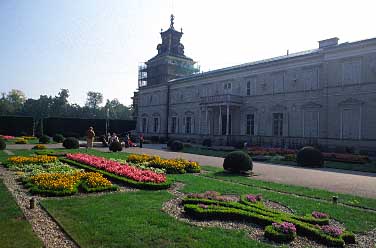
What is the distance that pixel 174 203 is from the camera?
8.48 m

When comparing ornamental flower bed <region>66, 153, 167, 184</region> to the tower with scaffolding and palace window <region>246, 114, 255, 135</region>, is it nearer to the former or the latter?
palace window <region>246, 114, 255, 135</region>

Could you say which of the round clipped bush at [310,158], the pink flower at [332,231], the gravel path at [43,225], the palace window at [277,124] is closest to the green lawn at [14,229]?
the gravel path at [43,225]

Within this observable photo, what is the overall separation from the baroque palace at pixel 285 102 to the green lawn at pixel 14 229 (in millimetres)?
24931

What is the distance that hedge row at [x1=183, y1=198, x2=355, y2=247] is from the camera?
5.94m

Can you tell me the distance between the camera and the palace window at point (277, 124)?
33531 millimetres

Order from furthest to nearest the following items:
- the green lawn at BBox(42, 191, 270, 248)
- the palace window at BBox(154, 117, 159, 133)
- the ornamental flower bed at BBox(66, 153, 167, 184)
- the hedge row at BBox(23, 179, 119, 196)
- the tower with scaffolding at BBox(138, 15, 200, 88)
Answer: the tower with scaffolding at BBox(138, 15, 200, 88), the palace window at BBox(154, 117, 159, 133), the ornamental flower bed at BBox(66, 153, 167, 184), the hedge row at BBox(23, 179, 119, 196), the green lawn at BBox(42, 191, 270, 248)

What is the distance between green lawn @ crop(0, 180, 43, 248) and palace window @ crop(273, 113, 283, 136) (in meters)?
28.6

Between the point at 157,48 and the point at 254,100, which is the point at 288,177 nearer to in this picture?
the point at 254,100

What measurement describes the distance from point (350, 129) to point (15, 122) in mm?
41878

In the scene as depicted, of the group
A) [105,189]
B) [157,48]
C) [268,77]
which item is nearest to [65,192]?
[105,189]

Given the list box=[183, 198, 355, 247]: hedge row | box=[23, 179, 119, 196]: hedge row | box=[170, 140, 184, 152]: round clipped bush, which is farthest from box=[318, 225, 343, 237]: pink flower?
box=[170, 140, 184, 152]: round clipped bush

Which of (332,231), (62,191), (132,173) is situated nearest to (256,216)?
(332,231)

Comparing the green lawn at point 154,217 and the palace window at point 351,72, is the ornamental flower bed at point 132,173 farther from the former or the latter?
the palace window at point 351,72

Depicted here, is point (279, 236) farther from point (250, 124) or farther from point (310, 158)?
point (250, 124)
